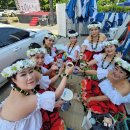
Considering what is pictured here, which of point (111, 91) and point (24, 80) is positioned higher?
point (24, 80)

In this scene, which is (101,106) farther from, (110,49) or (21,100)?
(21,100)

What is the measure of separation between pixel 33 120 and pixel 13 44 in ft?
8.86

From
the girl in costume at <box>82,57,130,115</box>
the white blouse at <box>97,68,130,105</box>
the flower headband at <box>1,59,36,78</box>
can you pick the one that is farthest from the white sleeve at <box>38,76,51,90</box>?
the flower headband at <box>1,59,36,78</box>

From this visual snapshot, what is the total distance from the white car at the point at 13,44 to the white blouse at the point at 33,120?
2037 mm

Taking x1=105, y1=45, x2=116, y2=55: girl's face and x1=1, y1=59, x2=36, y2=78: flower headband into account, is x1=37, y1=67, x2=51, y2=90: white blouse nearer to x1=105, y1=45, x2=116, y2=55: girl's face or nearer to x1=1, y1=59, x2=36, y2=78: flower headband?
x1=1, y1=59, x2=36, y2=78: flower headband

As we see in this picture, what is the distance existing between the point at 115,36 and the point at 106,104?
14.1 feet

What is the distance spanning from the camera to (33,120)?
7.30 feet

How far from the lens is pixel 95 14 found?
7379 mm

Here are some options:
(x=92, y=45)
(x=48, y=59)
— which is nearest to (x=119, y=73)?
(x=48, y=59)

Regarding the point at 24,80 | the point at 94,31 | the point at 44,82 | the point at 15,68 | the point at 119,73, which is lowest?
the point at 44,82

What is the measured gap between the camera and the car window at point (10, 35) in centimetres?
449

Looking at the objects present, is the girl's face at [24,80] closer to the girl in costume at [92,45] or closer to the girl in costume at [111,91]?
the girl in costume at [111,91]

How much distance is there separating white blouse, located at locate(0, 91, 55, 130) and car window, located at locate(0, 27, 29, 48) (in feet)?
8.24

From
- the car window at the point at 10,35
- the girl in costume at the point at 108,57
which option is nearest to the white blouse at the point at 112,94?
the girl in costume at the point at 108,57
